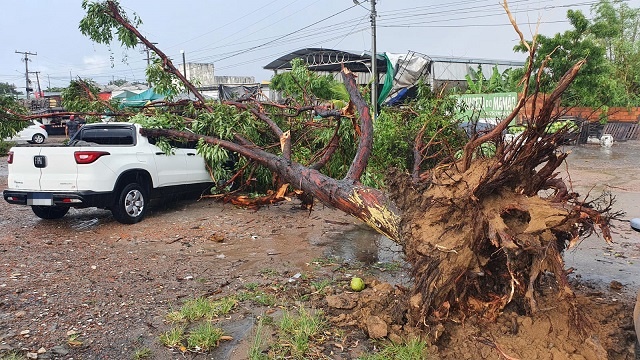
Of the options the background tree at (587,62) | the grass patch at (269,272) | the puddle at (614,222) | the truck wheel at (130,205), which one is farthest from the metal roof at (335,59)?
the grass patch at (269,272)

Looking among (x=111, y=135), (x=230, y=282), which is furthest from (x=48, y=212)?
(x=230, y=282)

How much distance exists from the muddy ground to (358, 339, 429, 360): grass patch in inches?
3.6

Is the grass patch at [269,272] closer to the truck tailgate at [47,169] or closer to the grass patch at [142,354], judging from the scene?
the grass patch at [142,354]

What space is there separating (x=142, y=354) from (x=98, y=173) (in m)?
4.57

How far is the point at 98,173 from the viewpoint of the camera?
7324mm

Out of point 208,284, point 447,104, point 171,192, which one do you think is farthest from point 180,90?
point 208,284

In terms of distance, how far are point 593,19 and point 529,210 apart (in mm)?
29644

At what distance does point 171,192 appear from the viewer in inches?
345

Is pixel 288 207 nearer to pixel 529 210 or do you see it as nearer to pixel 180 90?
pixel 180 90

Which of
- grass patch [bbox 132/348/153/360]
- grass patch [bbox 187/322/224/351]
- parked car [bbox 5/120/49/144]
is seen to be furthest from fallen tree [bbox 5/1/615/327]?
parked car [bbox 5/120/49/144]

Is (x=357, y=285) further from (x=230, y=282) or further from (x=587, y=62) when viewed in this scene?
(x=587, y=62)

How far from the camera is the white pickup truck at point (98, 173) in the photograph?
23.8ft

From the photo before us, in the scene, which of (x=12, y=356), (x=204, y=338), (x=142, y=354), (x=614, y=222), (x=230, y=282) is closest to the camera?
(x=12, y=356)

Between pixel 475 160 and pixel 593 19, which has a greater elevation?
pixel 593 19
